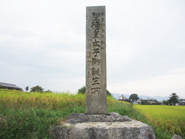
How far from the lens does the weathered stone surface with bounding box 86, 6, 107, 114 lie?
162 inches

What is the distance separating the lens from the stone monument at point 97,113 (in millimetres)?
3104

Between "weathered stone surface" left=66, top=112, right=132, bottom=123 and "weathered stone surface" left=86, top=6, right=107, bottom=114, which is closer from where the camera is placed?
"weathered stone surface" left=66, top=112, right=132, bottom=123

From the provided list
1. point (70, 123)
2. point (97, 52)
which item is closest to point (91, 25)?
point (97, 52)

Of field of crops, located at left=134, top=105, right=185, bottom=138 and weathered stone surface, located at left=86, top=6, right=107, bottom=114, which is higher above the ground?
weathered stone surface, located at left=86, top=6, right=107, bottom=114

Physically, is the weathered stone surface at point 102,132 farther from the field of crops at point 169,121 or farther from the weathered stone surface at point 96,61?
the field of crops at point 169,121

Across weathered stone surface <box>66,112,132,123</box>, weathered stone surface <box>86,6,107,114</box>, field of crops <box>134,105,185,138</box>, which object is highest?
weathered stone surface <box>86,6,107,114</box>

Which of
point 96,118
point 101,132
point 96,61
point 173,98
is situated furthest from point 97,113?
point 173,98

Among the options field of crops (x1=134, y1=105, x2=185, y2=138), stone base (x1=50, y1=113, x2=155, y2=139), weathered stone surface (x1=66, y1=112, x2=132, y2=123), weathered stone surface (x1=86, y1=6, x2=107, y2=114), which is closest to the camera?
stone base (x1=50, y1=113, x2=155, y2=139)

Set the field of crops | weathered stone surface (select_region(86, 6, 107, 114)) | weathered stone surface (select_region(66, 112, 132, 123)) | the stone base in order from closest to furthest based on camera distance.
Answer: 1. the stone base
2. weathered stone surface (select_region(66, 112, 132, 123))
3. weathered stone surface (select_region(86, 6, 107, 114))
4. the field of crops

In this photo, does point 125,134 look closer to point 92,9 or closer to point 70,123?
point 70,123

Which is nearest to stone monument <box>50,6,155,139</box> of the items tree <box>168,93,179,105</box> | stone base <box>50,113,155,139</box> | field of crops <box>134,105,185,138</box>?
stone base <box>50,113,155,139</box>

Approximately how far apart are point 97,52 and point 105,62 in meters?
0.41

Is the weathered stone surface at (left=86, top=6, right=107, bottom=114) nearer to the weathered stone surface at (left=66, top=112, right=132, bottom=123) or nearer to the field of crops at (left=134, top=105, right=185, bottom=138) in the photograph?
the weathered stone surface at (left=66, top=112, right=132, bottom=123)

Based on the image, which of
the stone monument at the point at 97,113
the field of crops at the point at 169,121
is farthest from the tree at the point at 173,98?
the stone monument at the point at 97,113
